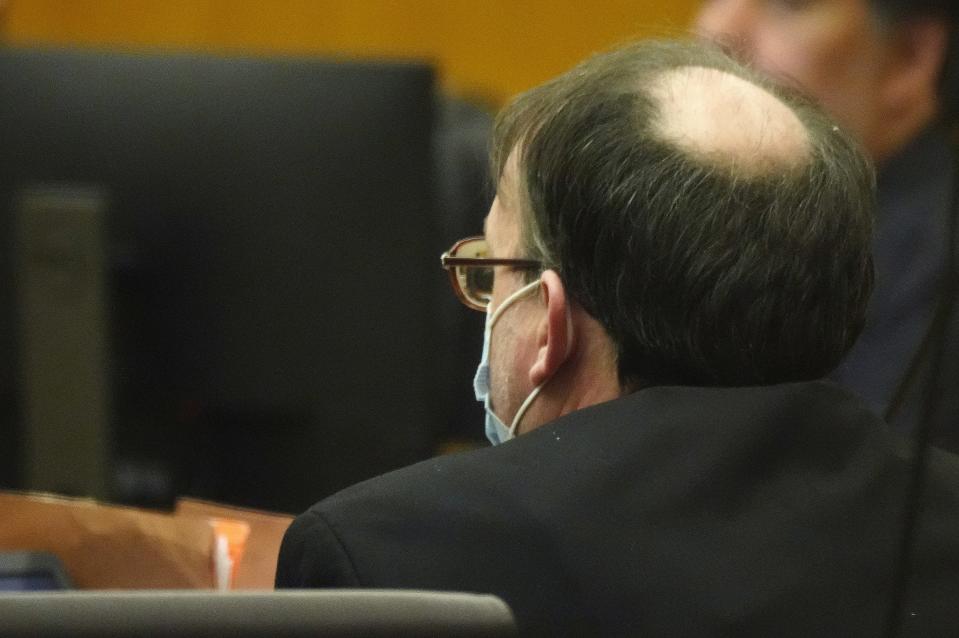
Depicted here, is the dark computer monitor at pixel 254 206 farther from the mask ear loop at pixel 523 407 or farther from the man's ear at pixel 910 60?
the man's ear at pixel 910 60

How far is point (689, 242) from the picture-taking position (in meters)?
0.86

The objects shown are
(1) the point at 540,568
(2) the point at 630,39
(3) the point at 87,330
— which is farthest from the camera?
(3) the point at 87,330

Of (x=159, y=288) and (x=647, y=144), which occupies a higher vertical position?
(x=647, y=144)

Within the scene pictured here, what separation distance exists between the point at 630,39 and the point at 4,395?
2.48 ft

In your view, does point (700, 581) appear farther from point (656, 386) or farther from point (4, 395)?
point (4, 395)

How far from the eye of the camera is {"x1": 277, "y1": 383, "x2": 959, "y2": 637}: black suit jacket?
744 millimetres

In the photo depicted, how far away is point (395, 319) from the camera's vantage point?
143 centimetres

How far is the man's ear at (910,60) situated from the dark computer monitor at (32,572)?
126 centimetres

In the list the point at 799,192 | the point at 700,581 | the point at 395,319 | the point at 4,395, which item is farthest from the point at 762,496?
the point at 4,395

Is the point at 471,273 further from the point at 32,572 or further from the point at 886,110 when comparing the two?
the point at 886,110

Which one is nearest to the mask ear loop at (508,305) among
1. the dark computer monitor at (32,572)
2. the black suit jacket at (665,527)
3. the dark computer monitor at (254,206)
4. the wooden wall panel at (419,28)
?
the black suit jacket at (665,527)

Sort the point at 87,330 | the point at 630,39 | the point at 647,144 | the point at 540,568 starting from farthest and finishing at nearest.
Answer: the point at 87,330
the point at 630,39
the point at 647,144
the point at 540,568

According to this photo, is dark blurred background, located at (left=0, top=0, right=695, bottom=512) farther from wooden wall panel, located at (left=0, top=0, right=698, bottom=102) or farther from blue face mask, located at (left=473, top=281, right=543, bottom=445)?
wooden wall panel, located at (left=0, top=0, right=698, bottom=102)

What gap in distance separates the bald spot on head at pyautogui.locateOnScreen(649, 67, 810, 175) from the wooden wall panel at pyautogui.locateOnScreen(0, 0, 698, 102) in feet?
8.35
